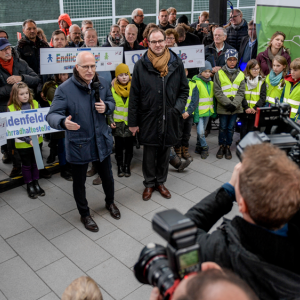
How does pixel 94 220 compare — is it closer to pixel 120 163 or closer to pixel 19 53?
pixel 120 163

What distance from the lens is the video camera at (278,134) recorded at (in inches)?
66.2

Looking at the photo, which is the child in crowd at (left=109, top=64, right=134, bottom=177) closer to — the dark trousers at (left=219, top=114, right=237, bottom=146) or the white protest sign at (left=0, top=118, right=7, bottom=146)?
the white protest sign at (left=0, top=118, right=7, bottom=146)

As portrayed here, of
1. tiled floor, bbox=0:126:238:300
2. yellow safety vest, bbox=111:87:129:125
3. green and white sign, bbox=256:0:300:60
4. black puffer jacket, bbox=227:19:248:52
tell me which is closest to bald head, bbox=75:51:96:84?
yellow safety vest, bbox=111:87:129:125

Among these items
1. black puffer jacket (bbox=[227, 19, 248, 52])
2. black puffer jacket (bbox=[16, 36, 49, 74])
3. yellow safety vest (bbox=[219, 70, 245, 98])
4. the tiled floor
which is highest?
black puffer jacket (bbox=[227, 19, 248, 52])

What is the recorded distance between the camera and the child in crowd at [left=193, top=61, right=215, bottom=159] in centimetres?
610

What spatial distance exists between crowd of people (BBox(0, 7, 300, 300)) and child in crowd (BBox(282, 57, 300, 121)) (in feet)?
0.05

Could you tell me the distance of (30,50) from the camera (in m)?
6.04

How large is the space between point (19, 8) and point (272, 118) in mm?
8242

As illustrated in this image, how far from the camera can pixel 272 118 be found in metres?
2.10

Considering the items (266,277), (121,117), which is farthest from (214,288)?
(121,117)

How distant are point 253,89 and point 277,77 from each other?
46 centimetres

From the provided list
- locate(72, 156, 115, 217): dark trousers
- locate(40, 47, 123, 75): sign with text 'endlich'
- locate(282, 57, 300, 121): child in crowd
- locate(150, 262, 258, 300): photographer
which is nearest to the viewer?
locate(150, 262, 258, 300): photographer

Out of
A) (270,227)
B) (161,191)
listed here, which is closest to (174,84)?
(161,191)

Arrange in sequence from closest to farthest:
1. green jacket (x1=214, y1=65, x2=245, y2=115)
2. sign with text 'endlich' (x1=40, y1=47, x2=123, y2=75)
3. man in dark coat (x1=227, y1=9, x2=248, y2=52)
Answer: sign with text 'endlich' (x1=40, y1=47, x2=123, y2=75) → green jacket (x1=214, y1=65, x2=245, y2=115) → man in dark coat (x1=227, y1=9, x2=248, y2=52)
